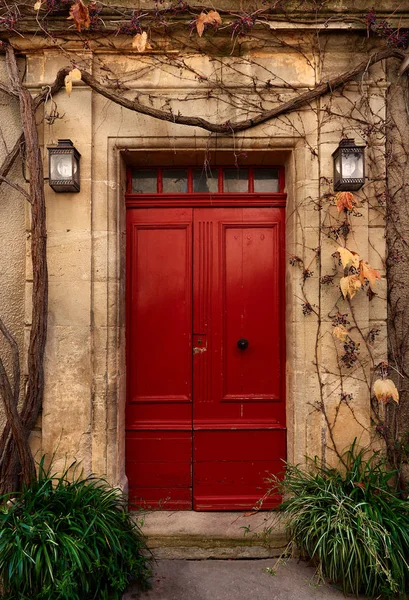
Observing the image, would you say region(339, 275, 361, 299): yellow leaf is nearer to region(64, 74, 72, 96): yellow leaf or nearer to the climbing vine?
the climbing vine

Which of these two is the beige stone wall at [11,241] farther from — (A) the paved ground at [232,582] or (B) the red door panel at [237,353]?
(A) the paved ground at [232,582]

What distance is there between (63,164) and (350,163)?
7.31 feet

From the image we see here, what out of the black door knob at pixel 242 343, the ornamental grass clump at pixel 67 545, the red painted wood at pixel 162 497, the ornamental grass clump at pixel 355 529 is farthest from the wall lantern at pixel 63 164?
the ornamental grass clump at pixel 355 529

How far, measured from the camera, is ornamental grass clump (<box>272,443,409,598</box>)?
2570 mm

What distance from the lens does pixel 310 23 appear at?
3.23 m

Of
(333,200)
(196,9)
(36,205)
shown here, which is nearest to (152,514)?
(36,205)

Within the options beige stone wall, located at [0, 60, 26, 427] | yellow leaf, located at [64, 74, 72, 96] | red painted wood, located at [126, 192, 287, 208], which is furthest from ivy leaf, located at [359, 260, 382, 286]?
beige stone wall, located at [0, 60, 26, 427]

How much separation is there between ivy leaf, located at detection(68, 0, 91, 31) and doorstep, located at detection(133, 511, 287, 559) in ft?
12.9

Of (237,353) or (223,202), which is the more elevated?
(223,202)

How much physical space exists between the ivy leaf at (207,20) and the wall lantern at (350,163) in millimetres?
1328

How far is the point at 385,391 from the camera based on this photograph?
9.86ft

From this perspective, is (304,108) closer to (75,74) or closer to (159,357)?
(75,74)

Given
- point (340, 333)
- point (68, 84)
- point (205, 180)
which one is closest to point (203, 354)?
point (340, 333)

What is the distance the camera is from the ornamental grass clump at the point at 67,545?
7.91 ft
